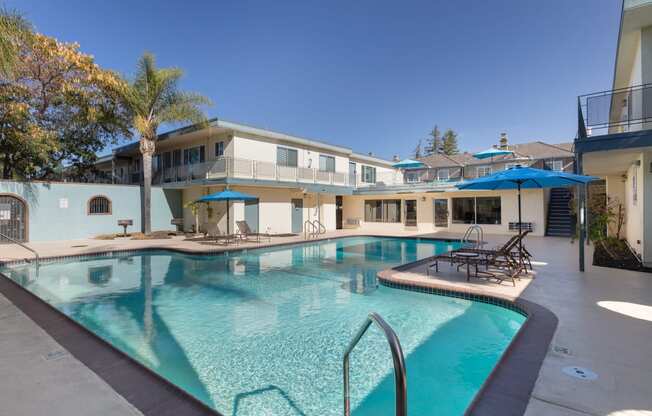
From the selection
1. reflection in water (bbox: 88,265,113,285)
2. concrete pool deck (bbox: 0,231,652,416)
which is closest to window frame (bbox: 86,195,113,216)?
reflection in water (bbox: 88,265,113,285)

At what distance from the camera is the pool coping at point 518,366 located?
8.41ft

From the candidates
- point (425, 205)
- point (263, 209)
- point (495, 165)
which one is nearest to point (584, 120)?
point (425, 205)

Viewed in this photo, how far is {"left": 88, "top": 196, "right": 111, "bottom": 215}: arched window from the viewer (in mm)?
17297

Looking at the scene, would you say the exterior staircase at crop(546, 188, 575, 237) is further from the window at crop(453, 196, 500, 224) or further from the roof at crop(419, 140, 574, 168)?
the roof at crop(419, 140, 574, 168)

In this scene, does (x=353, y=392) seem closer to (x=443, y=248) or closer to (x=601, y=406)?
(x=601, y=406)

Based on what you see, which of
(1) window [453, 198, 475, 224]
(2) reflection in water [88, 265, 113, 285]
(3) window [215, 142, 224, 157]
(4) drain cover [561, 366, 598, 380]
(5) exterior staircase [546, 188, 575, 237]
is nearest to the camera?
(4) drain cover [561, 366, 598, 380]

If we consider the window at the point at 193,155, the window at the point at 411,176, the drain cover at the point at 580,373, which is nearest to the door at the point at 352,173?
the window at the point at 411,176

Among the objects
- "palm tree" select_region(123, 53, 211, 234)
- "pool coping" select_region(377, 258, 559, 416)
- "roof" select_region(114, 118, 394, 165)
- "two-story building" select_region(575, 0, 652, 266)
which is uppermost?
"palm tree" select_region(123, 53, 211, 234)

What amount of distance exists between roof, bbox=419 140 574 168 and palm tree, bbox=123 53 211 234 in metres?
21.8

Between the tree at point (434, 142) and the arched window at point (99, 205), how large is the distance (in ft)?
188

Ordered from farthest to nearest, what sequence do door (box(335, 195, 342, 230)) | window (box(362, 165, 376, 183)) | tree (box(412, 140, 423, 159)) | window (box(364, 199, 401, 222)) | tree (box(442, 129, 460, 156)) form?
tree (box(412, 140, 423, 159)) < tree (box(442, 129, 460, 156)) < window (box(362, 165, 376, 183)) < door (box(335, 195, 342, 230)) < window (box(364, 199, 401, 222))

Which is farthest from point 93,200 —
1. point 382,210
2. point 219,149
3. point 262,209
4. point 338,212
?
point 382,210

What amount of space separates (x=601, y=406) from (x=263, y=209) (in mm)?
16985

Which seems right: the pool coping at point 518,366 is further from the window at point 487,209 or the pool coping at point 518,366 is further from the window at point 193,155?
the window at point 193,155
